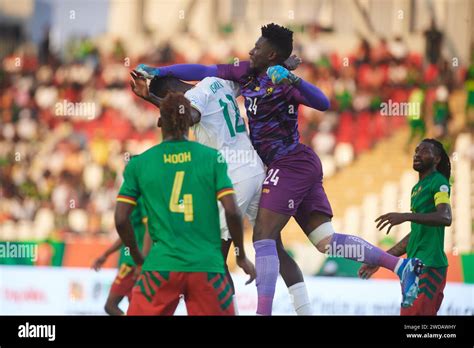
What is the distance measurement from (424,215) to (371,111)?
10.00 m

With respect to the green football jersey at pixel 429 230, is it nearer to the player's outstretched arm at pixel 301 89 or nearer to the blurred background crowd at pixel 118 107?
the player's outstretched arm at pixel 301 89

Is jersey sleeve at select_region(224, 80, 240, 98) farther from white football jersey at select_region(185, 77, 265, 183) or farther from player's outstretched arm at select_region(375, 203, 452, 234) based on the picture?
player's outstretched arm at select_region(375, 203, 452, 234)

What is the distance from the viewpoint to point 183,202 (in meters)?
6.16

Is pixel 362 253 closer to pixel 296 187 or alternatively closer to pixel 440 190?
pixel 296 187

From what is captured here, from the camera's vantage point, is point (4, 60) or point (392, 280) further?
point (4, 60)

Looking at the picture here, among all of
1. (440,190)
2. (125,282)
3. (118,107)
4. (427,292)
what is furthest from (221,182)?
(118,107)

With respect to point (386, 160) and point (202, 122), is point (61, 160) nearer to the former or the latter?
point (386, 160)

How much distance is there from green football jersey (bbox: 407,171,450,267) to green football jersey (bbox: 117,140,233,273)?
265 cm

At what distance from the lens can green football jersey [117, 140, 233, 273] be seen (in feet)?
20.2

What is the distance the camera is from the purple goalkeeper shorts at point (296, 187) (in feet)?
25.1

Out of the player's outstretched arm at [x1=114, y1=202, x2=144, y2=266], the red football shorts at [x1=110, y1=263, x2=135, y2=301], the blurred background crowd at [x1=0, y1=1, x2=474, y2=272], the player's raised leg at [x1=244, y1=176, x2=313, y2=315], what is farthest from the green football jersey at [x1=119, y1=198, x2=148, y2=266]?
the blurred background crowd at [x1=0, y1=1, x2=474, y2=272]

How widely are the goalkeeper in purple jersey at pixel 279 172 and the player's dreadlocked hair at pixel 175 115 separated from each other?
144cm

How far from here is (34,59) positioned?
65.8 feet

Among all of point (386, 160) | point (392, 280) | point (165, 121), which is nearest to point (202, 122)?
point (165, 121)
